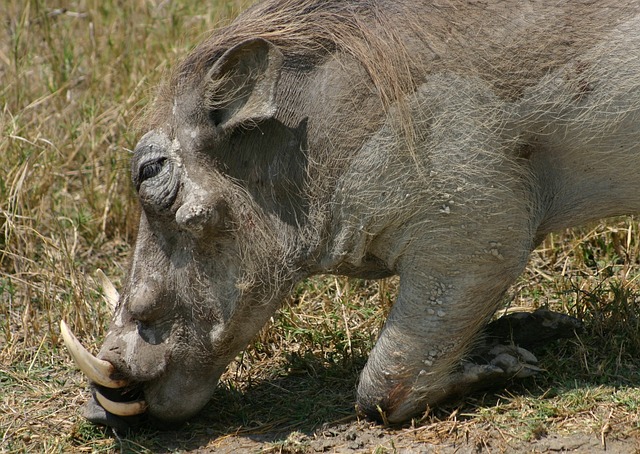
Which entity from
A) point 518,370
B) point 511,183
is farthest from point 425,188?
point 518,370

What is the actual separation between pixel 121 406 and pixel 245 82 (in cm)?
110

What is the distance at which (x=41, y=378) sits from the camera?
12.5 feet

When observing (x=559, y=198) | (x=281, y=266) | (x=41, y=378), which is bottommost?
(x=41, y=378)

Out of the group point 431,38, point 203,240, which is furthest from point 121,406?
point 431,38

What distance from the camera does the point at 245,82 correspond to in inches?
121

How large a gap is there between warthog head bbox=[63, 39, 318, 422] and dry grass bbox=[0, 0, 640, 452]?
0.88 ft

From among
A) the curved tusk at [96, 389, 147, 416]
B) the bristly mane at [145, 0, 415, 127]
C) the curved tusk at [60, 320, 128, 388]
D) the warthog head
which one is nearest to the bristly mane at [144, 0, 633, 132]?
the bristly mane at [145, 0, 415, 127]

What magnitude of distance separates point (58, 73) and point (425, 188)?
3.06 meters

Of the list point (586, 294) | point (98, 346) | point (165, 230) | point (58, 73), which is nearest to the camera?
point (165, 230)

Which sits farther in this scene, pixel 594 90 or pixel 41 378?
pixel 41 378

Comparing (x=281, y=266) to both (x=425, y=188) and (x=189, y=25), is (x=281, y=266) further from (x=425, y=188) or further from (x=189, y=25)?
(x=189, y=25)

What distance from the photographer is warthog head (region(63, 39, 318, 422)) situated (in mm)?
3080

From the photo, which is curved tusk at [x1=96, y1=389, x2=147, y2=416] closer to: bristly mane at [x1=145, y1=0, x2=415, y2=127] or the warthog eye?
the warthog eye

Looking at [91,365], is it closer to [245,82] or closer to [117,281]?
[245,82]
